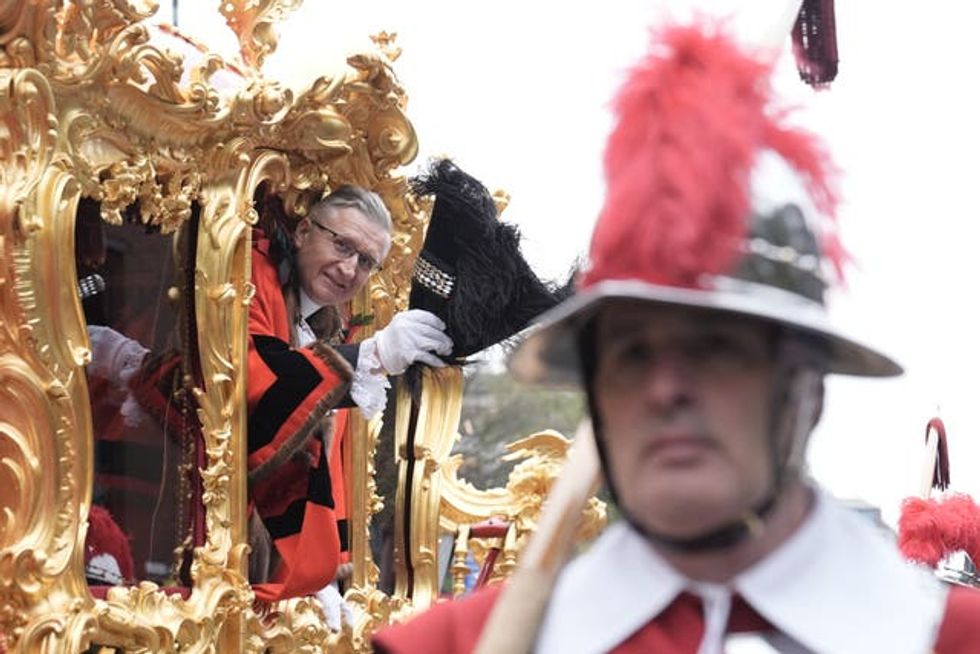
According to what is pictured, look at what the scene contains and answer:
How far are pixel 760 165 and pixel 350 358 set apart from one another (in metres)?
4.47

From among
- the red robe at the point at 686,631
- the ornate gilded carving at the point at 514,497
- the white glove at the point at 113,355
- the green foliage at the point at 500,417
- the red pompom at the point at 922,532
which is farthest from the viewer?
the green foliage at the point at 500,417

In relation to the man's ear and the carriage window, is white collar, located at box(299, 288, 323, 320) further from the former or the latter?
the carriage window

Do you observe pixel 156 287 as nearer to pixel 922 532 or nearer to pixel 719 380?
pixel 922 532

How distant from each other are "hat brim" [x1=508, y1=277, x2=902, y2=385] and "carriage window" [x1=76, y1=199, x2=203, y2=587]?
3851mm

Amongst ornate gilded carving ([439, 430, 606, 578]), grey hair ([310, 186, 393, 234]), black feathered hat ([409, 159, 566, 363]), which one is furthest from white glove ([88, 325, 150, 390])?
ornate gilded carving ([439, 430, 606, 578])

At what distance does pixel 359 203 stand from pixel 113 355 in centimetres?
99

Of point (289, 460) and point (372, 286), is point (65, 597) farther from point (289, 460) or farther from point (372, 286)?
point (372, 286)

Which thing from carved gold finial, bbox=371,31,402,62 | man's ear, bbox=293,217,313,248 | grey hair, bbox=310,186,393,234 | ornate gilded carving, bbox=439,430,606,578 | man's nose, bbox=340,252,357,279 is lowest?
ornate gilded carving, bbox=439,430,606,578

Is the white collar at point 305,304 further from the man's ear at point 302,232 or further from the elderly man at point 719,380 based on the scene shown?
the elderly man at point 719,380

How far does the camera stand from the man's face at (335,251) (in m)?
6.54

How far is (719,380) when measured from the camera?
2025 mm

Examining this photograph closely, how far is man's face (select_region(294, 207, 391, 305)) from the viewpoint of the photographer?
6535 mm

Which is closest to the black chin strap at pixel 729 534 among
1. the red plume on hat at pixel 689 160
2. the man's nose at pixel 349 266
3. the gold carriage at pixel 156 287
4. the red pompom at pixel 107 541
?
the red plume on hat at pixel 689 160

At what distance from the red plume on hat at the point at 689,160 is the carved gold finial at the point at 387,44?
14.8 feet
